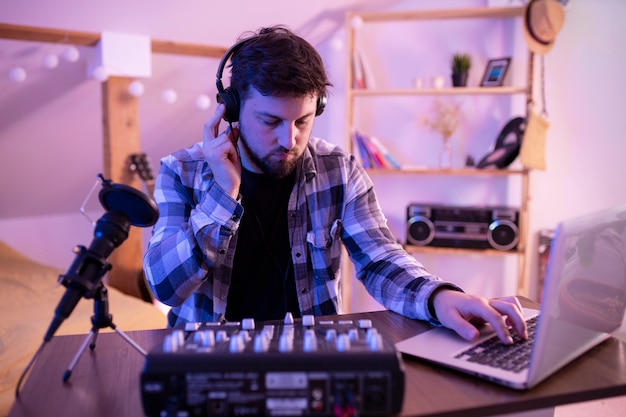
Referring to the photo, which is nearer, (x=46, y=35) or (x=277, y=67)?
(x=277, y=67)

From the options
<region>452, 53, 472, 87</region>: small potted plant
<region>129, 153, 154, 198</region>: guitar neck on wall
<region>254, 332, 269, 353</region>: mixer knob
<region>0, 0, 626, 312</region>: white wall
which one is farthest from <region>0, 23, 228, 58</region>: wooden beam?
<region>254, 332, 269, 353</region>: mixer knob

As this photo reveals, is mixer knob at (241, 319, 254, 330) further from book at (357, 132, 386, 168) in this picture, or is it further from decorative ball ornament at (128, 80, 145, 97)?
book at (357, 132, 386, 168)

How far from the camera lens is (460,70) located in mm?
3338

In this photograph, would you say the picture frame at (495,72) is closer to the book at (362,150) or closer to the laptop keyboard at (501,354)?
the book at (362,150)

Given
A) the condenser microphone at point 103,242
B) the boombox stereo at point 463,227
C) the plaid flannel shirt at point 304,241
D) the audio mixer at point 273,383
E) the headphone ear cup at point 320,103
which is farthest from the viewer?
the boombox stereo at point 463,227

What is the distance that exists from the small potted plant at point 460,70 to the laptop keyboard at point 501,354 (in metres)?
2.59

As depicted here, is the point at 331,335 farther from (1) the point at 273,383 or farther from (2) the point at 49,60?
(2) the point at 49,60

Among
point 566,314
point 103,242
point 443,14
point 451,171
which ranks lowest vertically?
point 566,314

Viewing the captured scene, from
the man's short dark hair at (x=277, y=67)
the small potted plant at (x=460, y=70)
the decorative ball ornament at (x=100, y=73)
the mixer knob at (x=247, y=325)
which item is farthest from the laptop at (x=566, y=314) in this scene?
the small potted plant at (x=460, y=70)

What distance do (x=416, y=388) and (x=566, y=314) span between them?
0.80 feet

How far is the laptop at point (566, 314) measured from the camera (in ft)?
2.50

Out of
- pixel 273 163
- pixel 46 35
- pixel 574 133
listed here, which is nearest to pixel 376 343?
pixel 273 163

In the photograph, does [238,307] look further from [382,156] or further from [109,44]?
[382,156]

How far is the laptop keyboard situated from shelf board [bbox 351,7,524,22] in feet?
8.75
